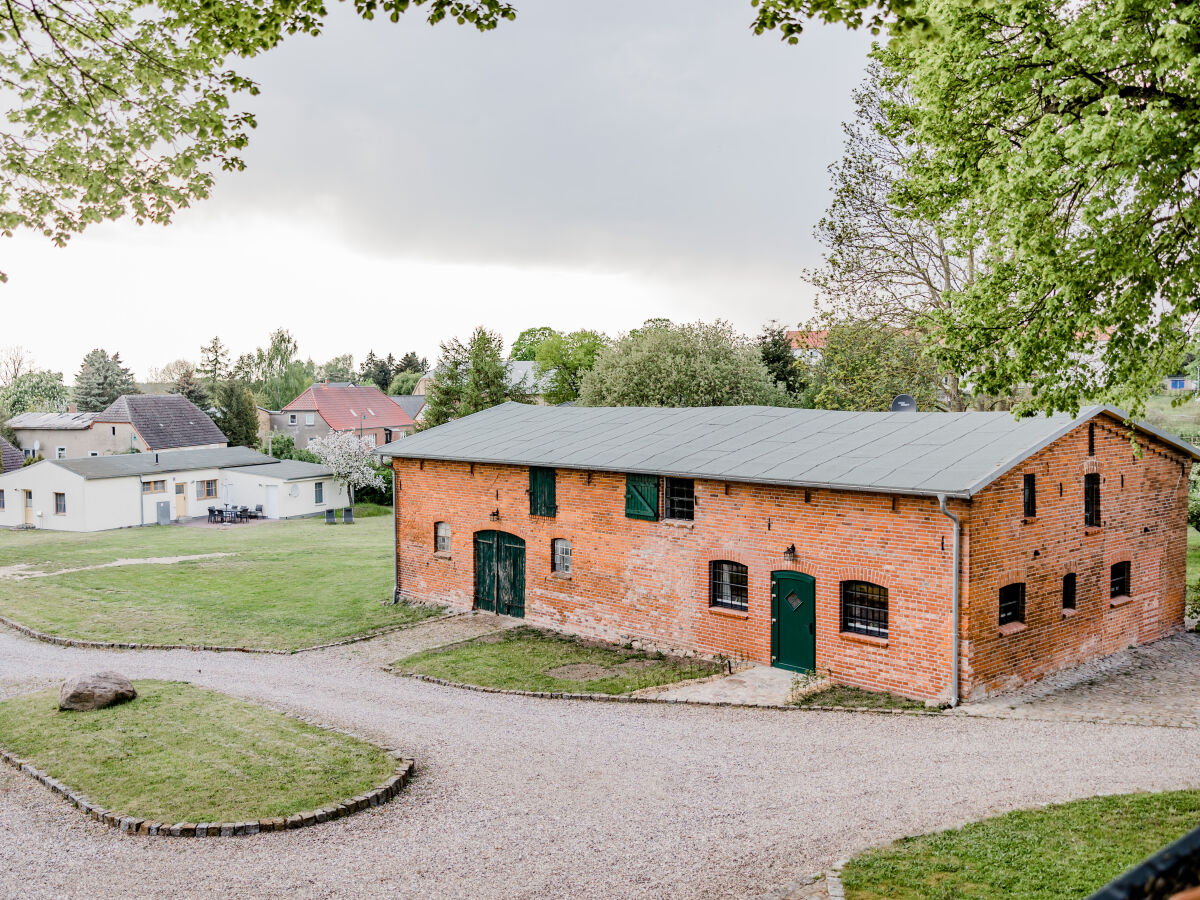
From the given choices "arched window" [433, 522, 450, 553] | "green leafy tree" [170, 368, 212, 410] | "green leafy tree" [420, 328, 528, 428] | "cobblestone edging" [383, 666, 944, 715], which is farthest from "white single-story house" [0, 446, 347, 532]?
"cobblestone edging" [383, 666, 944, 715]

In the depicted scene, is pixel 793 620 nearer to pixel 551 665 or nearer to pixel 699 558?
pixel 699 558

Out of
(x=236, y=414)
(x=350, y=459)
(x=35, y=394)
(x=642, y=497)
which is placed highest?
(x=35, y=394)

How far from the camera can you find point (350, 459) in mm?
49375

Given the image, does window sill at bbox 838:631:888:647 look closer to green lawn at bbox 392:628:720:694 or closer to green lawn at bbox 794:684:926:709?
green lawn at bbox 794:684:926:709

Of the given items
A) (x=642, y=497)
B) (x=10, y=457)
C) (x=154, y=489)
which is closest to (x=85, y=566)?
(x=154, y=489)

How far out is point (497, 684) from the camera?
1680cm

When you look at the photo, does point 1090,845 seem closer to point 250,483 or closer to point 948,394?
point 948,394

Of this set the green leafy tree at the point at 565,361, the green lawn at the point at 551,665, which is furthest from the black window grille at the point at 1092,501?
the green leafy tree at the point at 565,361

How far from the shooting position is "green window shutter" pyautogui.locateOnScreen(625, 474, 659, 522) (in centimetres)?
1930

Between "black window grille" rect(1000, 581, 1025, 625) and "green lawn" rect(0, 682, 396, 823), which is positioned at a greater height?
"black window grille" rect(1000, 581, 1025, 625)

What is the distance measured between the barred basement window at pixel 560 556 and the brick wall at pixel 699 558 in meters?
0.16

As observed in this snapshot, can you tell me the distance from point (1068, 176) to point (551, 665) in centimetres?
1274

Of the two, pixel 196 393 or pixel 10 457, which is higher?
pixel 196 393

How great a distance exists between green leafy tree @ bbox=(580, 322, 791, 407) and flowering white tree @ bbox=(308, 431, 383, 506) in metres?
13.3
